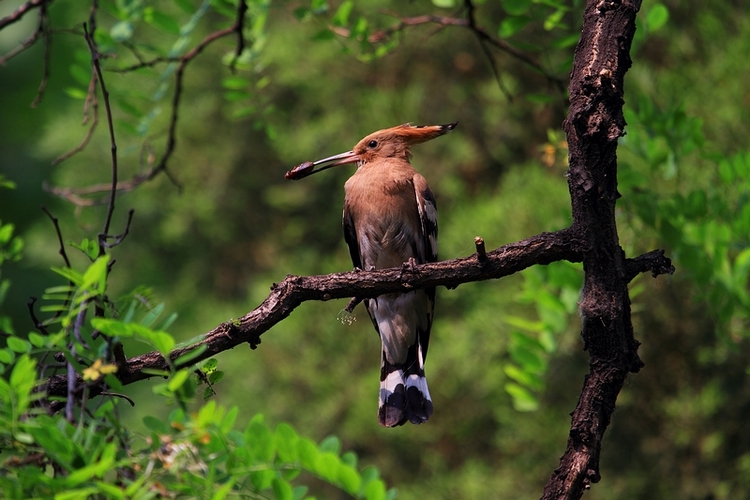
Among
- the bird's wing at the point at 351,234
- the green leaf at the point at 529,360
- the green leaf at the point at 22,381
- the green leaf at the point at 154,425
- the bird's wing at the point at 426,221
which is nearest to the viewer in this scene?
the green leaf at the point at 22,381

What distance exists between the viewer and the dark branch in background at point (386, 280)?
88.7 inches

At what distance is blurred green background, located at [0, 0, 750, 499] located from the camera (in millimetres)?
3910

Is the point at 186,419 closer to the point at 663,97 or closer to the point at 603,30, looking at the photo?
the point at 603,30

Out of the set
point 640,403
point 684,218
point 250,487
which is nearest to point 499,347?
point 640,403

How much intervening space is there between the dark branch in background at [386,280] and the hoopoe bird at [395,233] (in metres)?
1.83

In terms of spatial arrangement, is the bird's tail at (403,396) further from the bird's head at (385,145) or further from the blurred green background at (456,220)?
the bird's head at (385,145)

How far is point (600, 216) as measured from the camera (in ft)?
7.59

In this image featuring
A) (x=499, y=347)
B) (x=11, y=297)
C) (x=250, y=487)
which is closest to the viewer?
(x=250, y=487)

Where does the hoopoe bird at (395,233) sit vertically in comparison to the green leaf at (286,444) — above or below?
above

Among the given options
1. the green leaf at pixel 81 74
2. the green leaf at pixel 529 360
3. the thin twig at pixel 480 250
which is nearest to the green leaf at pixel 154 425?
the thin twig at pixel 480 250

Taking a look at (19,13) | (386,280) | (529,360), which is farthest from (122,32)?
(529,360)

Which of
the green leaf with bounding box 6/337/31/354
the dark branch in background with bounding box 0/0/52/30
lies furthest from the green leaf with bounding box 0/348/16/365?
the dark branch in background with bounding box 0/0/52/30

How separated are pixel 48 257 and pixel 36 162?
3570mm

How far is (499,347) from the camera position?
626cm
